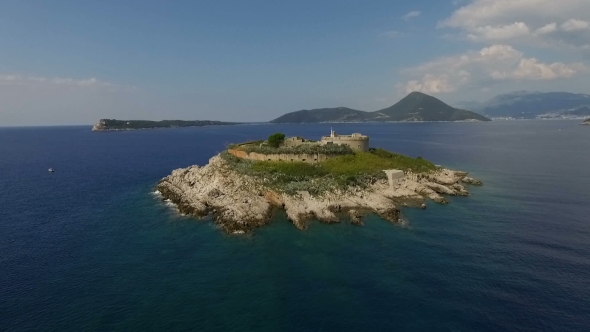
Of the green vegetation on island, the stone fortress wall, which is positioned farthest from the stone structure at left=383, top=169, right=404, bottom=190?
the stone fortress wall

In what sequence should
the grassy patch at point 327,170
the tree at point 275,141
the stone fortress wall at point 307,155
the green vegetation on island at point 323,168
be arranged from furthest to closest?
the tree at point 275,141 < the stone fortress wall at point 307,155 < the green vegetation on island at point 323,168 < the grassy patch at point 327,170

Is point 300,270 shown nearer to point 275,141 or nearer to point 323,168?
point 323,168

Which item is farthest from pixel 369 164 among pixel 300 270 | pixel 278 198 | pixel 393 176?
pixel 300 270

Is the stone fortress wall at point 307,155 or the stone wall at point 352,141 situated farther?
the stone wall at point 352,141

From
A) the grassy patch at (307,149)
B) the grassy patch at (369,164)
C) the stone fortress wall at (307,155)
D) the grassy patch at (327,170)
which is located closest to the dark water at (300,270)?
the grassy patch at (327,170)

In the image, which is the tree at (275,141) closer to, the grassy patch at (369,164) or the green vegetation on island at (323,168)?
the green vegetation on island at (323,168)

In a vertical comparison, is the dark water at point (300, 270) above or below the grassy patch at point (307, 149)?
below

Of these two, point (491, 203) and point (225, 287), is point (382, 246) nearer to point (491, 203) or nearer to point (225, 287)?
point (225, 287)
